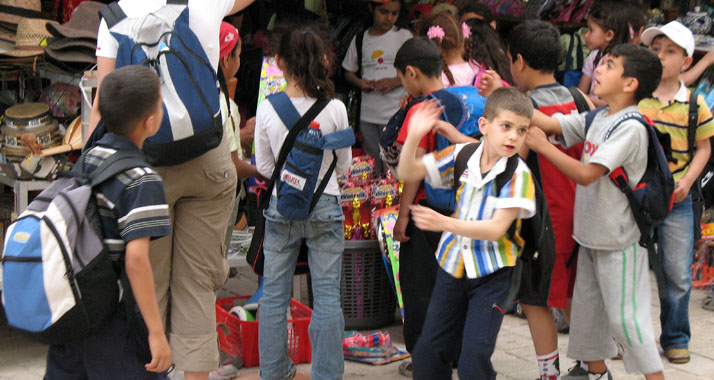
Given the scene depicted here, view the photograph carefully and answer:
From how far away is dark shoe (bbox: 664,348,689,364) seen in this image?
4676 millimetres

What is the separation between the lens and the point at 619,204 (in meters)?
3.67

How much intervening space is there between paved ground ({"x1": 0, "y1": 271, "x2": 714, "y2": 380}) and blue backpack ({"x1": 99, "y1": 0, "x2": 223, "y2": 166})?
1735 mm

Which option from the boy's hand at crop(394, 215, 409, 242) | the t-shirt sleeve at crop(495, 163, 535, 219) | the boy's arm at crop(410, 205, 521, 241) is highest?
the t-shirt sleeve at crop(495, 163, 535, 219)

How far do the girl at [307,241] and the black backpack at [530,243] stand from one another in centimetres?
86

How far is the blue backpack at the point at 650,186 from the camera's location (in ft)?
11.8

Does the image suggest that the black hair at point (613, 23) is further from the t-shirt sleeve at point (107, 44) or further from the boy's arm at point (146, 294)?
the boy's arm at point (146, 294)

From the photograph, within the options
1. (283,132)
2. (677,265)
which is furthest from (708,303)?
(283,132)

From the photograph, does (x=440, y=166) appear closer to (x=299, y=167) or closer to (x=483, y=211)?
(x=483, y=211)

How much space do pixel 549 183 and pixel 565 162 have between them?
591 mm

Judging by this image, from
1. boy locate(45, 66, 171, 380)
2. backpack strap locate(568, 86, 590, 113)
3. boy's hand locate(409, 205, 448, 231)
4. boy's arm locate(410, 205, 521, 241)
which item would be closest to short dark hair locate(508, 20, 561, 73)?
backpack strap locate(568, 86, 590, 113)

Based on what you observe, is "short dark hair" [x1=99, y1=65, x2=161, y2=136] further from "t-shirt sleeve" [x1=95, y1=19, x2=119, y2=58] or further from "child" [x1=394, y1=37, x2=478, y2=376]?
"child" [x1=394, y1=37, x2=478, y2=376]

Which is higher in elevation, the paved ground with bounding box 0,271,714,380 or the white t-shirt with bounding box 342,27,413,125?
the white t-shirt with bounding box 342,27,413,125

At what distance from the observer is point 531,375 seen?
174 inches

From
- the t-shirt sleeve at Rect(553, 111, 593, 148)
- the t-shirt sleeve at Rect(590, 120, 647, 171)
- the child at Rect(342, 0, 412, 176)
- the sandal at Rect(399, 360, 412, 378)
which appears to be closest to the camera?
the t-shirt sleeve at Rect(590, 120, 647, 171)
